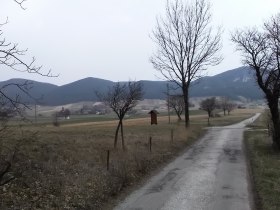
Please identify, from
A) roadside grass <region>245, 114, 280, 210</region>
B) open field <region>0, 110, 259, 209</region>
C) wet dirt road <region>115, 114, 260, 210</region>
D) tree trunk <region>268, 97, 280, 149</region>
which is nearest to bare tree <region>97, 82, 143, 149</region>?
open field <region>0, 110, 259, 209</region>

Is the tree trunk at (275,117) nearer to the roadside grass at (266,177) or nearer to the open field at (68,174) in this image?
the roadside grass at (266,177)

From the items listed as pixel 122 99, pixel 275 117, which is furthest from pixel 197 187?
pixel 275 117

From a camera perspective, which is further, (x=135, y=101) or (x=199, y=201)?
(x=135, y=101)

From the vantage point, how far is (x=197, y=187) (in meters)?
16.0

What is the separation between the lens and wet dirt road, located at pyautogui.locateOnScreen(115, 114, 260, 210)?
13.1 m

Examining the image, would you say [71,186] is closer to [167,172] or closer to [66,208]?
[66,208]

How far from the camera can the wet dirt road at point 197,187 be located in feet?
43.1

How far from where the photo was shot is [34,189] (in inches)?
504

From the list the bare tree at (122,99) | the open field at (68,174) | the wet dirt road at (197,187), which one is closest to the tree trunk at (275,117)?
the wet dirt road at (197,187)

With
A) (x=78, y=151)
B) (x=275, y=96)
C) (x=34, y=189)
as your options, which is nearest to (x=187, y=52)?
(x=275, y=96)

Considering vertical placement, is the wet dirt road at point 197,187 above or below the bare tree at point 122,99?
below

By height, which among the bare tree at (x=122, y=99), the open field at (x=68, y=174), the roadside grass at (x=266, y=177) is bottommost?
the roadside grass at (x=266, y=177)

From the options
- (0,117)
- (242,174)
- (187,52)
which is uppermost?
(187,52)

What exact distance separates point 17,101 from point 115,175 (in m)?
8.91
